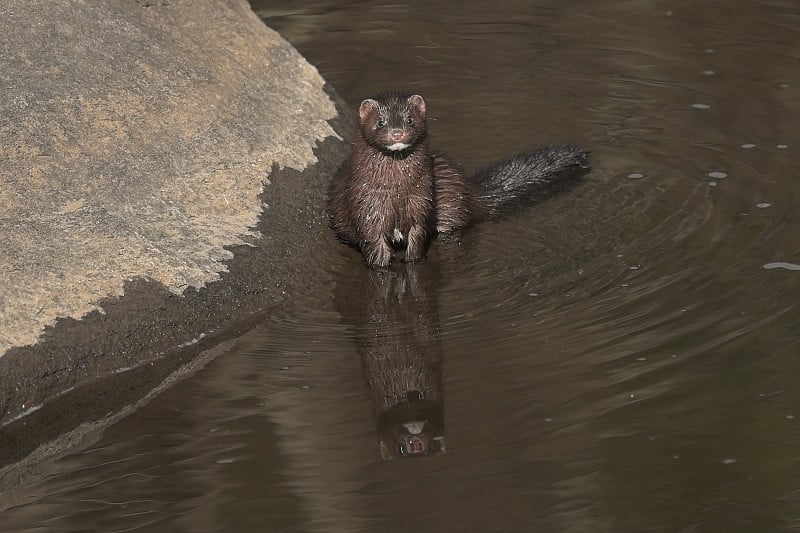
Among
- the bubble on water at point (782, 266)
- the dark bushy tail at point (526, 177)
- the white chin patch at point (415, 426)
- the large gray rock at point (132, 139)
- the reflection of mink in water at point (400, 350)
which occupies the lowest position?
the white chin patch at point (415, 426)

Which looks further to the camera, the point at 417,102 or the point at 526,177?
the point at 526,177

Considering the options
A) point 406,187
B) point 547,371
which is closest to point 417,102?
point 406,187

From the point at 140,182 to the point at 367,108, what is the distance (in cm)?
146

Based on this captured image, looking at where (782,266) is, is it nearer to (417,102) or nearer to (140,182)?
(417,102)

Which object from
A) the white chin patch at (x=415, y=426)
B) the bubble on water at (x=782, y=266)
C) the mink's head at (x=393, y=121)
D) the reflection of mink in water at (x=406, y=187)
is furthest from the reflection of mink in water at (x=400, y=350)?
the bubble on water at (x=782, y=266)

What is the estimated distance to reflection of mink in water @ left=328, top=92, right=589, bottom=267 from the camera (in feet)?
26.5

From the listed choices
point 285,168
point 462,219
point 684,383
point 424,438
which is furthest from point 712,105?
point 424,438

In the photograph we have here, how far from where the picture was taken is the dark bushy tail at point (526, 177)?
903 centimetres

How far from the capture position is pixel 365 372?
6.96 m

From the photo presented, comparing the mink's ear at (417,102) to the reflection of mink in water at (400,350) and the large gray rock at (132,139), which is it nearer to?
the reflection of mink in water at (400,350)

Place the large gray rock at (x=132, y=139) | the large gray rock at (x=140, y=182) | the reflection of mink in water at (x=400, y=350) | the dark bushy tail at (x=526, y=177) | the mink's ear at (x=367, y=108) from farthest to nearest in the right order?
the dark bushy tail at (x=526, y=177) → the mink's ear at (x=367, y=108) → the large gray rock at (x=132, y=139) → the large gray rock at (x=140, y=182) → the reflection of mink in water at (x=400, y=350)

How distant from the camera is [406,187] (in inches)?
327

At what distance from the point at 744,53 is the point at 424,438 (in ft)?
21.2

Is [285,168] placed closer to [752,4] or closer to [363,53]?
[363,53]
